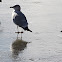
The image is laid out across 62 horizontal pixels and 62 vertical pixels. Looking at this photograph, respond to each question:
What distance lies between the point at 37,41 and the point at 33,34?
813 millimetres

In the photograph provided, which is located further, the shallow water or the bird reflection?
the bird reflection

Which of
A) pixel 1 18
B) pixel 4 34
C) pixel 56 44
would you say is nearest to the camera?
pixel 56 44

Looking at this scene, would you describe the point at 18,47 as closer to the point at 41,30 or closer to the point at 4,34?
the point at 4,34

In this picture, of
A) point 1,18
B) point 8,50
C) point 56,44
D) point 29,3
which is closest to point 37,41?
point 56,44

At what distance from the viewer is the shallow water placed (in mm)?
6301

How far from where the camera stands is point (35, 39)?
7902 millimetres

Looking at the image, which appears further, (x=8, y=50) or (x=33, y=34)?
(x=33, y=34)

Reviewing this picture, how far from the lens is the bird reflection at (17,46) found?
6.57 meters

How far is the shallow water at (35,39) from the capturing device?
248 inches

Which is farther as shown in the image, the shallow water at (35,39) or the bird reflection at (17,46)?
the bird reflection at (17,46)

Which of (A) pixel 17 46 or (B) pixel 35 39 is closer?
(A) pixel 17 46

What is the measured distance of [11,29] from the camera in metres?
9.08

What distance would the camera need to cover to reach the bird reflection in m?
6.57

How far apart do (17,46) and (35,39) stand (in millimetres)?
750
